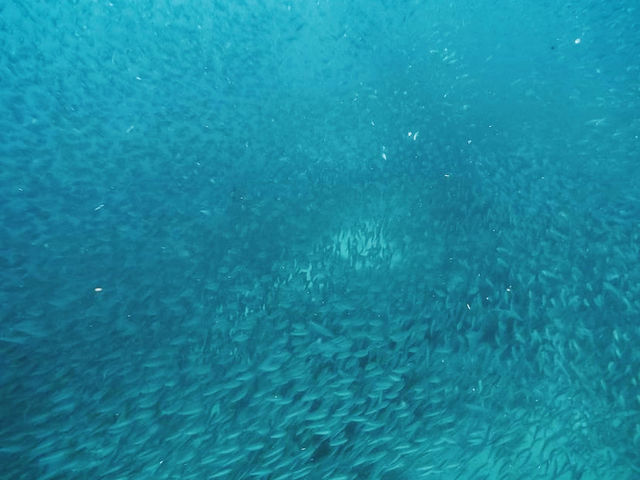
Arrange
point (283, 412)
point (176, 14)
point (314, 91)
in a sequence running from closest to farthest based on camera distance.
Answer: point (283, 412)
point (176, 14)
point (314, 91)

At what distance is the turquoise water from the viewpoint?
472cm

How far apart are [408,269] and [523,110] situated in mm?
4309

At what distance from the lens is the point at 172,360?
495 cm

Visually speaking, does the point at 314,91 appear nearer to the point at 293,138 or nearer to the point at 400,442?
the point at 293,138

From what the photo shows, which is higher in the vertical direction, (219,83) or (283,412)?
(219,83)

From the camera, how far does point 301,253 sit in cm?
605

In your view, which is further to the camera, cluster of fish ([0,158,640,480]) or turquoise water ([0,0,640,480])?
turquoise water ([0,0,640,480])

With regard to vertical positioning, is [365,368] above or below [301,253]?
below

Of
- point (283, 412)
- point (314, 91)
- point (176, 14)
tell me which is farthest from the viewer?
point (314, 91)

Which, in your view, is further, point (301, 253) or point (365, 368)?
point (301, 253)

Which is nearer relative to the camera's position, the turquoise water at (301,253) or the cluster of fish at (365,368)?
the cluster of fish at (365,368)

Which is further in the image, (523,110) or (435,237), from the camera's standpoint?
(523,110)

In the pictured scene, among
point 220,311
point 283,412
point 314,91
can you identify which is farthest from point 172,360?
point 314,91

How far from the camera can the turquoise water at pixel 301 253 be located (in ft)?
15.5
